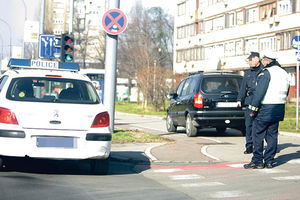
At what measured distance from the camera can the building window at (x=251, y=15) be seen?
1892 inches

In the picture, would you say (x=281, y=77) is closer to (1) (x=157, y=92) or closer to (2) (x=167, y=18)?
(1) (x=157, y=92)

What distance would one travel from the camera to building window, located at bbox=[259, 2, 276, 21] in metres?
45.2

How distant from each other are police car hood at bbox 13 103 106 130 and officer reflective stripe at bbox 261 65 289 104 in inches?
117

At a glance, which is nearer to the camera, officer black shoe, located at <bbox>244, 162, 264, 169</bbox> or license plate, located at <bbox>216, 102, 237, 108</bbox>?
officer black shoe, located at <bbox>244, 162, 264, 169</bbox>

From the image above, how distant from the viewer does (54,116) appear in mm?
7707

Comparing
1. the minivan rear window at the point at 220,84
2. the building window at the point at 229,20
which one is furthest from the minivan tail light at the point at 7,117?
the building window at the point at 229,20

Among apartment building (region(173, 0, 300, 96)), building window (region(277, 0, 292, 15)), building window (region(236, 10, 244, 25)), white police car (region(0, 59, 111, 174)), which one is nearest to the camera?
white police car (region(0, 59, 111, 174))

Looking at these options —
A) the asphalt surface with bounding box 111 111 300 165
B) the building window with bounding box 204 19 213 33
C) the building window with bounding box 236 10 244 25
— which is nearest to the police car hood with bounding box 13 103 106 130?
the asphalt surface with bounding box 111 111 300 165

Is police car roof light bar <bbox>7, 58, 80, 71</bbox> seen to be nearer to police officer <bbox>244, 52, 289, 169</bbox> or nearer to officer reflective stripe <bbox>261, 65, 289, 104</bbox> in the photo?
police officer <bbox>244, 52, 289, 169</bbox>

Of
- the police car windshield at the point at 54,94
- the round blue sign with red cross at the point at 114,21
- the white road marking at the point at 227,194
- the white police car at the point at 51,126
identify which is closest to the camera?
the white road marking at the point at 227,194

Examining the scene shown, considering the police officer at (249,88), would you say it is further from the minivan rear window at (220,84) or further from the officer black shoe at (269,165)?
the minivan rear window at (220,84)

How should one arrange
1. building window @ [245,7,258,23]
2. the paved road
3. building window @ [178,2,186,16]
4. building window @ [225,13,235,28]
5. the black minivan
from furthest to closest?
building window @ [178,2,186,16] → building window @ [225,13,235,28] → building window @ [245,7,258,23] → the black minivan → the paved road

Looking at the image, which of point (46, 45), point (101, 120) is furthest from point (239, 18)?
point (101, 120)

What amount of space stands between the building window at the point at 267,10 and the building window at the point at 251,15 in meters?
0.86
